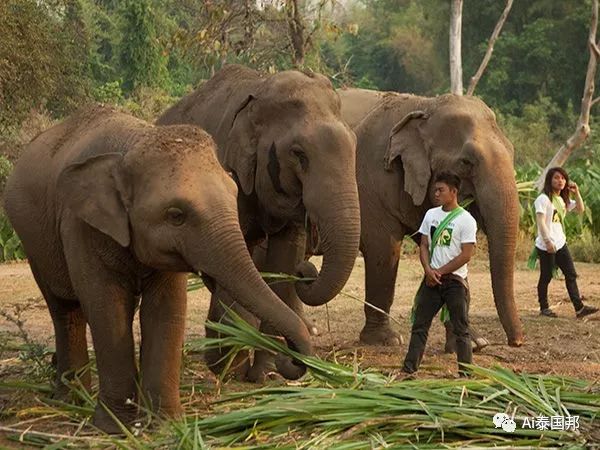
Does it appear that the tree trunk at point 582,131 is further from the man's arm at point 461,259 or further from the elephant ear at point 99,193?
the elephant ear at point 99,193

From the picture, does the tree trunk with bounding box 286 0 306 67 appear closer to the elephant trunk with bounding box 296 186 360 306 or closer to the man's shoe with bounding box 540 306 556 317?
the man's shoe with bounding box 540 306 556 317

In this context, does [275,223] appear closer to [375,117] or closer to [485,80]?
[375,117]

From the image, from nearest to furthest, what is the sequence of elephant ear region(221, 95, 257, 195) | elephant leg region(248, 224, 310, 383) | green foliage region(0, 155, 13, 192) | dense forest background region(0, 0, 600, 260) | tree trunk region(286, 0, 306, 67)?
elephant ear region(221, 95, 257, 195) → elephant leg region(248, 224, 310, 383) → tree trunk region(286, 0, 306, 67) → dense forest background region(0, 0, 600, 260) → green foliage region(0, 155, 13, 192)

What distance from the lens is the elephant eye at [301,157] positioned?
26.5ft

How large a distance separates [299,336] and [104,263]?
1218mm

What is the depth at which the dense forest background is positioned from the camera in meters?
18.3

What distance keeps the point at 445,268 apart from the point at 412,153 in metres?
2.11

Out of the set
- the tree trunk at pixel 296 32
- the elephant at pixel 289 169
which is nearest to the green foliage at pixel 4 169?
the tree trunk at pixel 296 32

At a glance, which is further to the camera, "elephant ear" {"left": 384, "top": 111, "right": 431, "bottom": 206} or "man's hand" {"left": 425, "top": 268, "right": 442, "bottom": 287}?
"elephant ear" {"left": 384, "top": 111, "right": 431, "bottom": 206}

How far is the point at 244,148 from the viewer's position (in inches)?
334

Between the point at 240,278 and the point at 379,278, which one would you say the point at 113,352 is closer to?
the point at 240,278

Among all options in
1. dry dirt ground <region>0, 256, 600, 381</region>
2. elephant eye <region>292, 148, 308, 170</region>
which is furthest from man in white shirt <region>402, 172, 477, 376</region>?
elephant eye <region>292, 148, 308, 170</region>

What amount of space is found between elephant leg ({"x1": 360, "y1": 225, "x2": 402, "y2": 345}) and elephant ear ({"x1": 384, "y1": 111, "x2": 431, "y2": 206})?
57cm

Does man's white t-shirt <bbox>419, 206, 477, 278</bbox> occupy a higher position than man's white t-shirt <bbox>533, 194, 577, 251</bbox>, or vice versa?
man's white t-shirt <bbox>419, 206, 477, 278</bbox>
